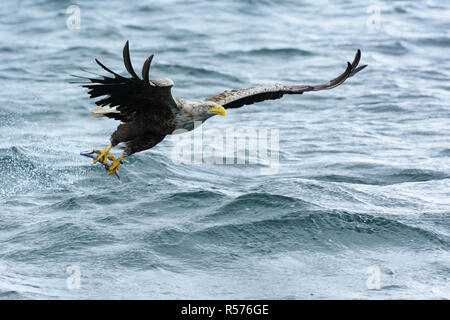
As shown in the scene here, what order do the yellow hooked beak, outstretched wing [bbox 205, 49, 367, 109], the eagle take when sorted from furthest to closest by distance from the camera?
outstretched wing [bbox 205, 49, 367, 109] < the yellow hooked beak < the eagle

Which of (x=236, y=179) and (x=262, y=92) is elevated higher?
(x=262, y=92)

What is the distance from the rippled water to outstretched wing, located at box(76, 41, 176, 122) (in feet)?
4.53

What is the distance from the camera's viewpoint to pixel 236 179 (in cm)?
1089

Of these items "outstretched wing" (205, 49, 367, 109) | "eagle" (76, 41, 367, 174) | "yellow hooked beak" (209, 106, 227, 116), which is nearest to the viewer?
"eagle" (76, 41, 367, 174)

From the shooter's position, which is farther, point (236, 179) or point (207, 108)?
point (236, 179)

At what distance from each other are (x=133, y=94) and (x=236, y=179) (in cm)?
354

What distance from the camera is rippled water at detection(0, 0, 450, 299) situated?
7398 millimetres

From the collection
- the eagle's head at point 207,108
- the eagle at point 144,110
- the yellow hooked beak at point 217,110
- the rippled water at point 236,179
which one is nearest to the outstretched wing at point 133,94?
the eagle at point 144,110

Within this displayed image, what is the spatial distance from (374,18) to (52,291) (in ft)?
56.8

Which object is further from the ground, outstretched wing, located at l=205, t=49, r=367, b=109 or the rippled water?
outstretched wing, located at l=205, t=49, r=367, b=109

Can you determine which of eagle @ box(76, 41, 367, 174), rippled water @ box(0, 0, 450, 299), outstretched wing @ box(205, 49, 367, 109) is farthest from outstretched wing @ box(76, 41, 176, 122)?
rippled water @ box(0, 0, 450, 299)

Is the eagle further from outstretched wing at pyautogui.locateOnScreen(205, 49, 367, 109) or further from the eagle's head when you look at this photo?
outstretched wing at pyautogui.locateOnScreen(205, 49, 367, 109)

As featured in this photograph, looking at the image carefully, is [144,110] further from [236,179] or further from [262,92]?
[236,179]

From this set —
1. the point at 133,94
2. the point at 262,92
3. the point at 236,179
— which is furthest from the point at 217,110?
the point at 236,179
